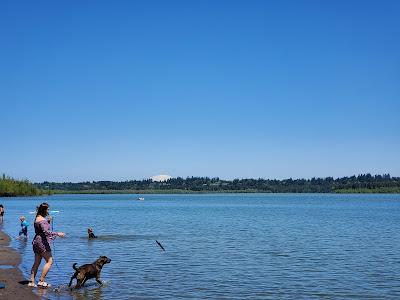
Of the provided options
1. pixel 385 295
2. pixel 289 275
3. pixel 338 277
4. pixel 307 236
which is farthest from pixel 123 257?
pixel 307 236

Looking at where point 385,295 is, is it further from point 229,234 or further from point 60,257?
point 229,234

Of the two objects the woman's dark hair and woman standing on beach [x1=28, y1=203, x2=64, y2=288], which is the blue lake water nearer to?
woman standing on beach [x1=28, y1=203, x2=64, y2=288]

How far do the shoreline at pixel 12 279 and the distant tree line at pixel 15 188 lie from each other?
14331 centimetres

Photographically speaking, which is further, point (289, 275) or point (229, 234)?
point (229, 234)

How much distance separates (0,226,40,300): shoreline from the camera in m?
13.8

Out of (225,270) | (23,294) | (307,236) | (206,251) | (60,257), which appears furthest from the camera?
(307,236)

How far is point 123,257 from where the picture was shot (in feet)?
80.3

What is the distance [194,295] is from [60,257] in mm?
10229

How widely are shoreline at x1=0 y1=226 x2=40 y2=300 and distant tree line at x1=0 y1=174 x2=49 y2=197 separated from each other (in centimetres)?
14331

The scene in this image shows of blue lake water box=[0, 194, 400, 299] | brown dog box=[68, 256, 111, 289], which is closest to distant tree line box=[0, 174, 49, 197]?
blue lake water box=[0, 194, 400, 299]

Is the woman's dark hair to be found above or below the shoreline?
above

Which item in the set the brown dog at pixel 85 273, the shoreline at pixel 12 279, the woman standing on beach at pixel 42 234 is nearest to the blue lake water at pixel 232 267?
the brown dog at pixel 85 273

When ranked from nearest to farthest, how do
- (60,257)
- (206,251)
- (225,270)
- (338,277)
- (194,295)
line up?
(194,295) < (338,277) < (225,270) < (60,257) < (206,251)

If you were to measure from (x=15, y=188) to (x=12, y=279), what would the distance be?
15486 cm
